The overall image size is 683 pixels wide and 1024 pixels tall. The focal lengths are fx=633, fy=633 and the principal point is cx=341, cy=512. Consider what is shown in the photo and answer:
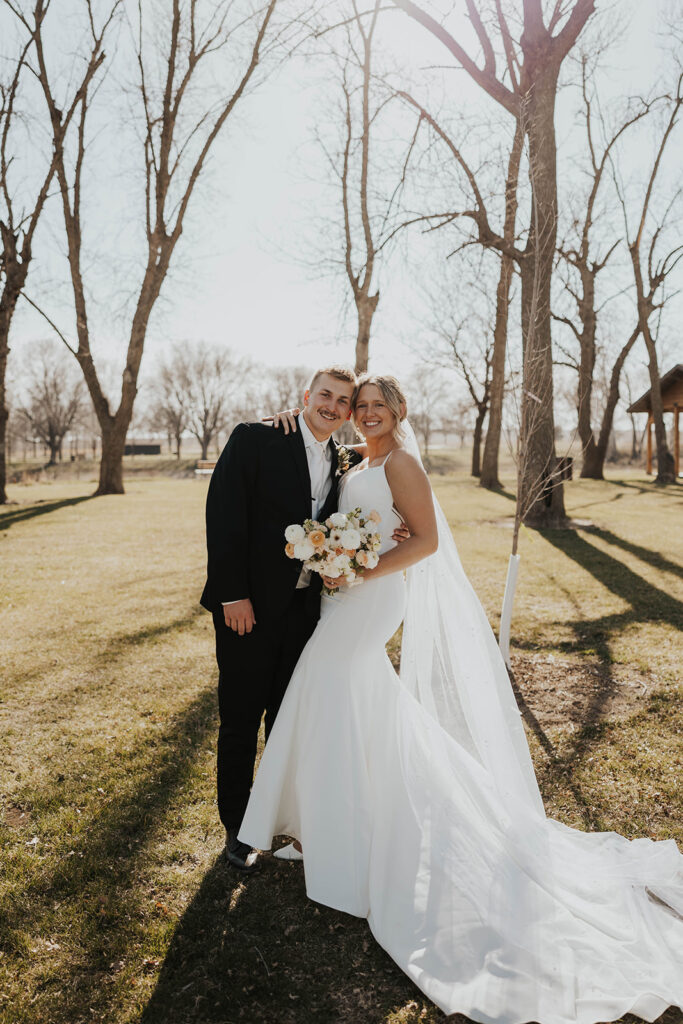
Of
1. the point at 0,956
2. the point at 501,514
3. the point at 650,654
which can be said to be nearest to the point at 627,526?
the point at 501,514

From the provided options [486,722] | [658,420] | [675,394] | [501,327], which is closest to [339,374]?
[486,722]

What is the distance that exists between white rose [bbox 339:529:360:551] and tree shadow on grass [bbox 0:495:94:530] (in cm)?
1450

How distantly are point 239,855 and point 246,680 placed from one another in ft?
3.13

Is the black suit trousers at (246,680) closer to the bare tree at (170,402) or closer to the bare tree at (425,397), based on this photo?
the bare tree at (425,397)

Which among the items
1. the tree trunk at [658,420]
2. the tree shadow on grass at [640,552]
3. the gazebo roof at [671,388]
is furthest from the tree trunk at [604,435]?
the tree shadow on grass at [640,552]

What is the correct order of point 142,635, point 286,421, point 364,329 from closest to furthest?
point 286,421 → point 142,635 → point 364,329

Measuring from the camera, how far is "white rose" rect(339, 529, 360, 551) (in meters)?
3.09

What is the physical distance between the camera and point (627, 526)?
1537 centimetres

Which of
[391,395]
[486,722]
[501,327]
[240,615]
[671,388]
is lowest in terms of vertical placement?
[486,722]

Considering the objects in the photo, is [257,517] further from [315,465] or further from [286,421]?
[286,421]

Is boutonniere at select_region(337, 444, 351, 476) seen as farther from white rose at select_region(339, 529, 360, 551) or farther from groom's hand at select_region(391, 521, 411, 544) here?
white rose at select_region(339, 529, 360, 551)

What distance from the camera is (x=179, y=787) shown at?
14.1ft

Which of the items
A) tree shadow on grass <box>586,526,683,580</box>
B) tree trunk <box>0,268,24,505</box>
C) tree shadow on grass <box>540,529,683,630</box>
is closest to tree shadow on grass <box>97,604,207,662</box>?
tree shadow on grass <box>540,529,683,630</box>

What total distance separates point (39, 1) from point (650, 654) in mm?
23437
